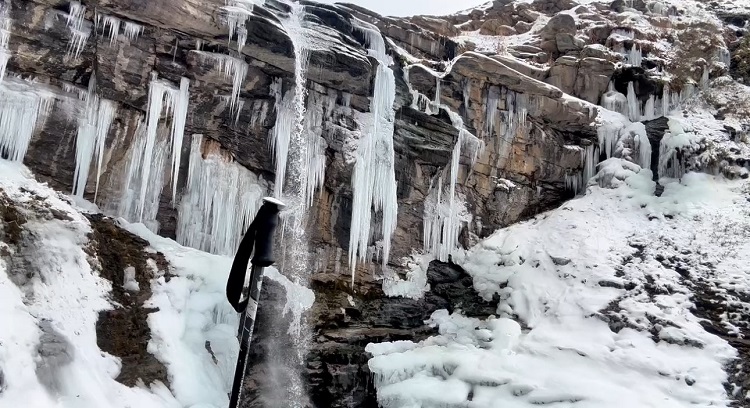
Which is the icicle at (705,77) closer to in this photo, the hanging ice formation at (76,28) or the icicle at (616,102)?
the icicle at (616,102)

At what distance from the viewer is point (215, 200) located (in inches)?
437

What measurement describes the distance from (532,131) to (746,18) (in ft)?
33.0

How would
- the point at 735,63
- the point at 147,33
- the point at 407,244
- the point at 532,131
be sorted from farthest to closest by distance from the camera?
the point at 735,63 → the point at 532,131 → the point at 407,244 → the point at 147,33

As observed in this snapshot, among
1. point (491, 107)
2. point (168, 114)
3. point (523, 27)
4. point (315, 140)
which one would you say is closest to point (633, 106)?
point (491, 107)

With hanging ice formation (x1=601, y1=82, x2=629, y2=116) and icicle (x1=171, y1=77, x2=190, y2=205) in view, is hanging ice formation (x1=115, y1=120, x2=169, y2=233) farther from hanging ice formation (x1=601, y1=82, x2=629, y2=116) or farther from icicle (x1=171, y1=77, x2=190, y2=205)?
hanging ice formation (x1=601, y1=82, x2=629, y2=116)

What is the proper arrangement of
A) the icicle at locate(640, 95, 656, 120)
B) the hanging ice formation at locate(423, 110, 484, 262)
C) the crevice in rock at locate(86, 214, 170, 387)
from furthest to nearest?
the icicle at locate(640, 95, 656, 120) → the hanging ice formation at locate(423, 110, 484, 262) → the crevice in rock at locate(86, 214, 170, 387)

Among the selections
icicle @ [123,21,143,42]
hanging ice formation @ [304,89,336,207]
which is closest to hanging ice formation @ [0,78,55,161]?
icicle @ [123,21,143,42]

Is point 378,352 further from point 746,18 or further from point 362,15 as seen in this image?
point 746,18

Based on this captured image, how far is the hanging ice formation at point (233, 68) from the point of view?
37.2 feet

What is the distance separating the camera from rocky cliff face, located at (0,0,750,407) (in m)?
10.3

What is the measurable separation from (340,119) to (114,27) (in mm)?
4905

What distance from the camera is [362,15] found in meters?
15.7

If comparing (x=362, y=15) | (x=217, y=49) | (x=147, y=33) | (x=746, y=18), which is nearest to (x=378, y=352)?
(x=217, y=49)

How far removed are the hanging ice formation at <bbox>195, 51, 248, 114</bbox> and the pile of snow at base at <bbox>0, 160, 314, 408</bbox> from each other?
3247mm
